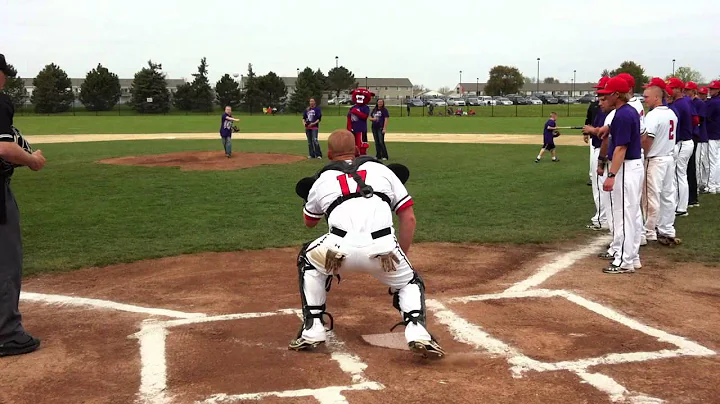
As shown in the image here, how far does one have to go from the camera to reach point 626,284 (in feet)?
22.7

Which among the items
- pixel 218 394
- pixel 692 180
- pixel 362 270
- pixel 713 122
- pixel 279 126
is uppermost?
pixel 713 122

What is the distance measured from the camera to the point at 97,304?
6.39 meters

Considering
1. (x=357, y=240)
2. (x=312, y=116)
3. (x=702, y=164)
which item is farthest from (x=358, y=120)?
(x=357, y=240)

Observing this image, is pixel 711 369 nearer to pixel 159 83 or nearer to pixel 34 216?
pixel 34 216

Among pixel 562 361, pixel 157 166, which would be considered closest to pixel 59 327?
pixel 562 361

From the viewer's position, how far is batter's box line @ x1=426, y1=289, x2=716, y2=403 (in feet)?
14.0

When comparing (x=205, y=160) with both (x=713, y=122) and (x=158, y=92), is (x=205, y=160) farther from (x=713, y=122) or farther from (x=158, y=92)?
(x=158, y=92)

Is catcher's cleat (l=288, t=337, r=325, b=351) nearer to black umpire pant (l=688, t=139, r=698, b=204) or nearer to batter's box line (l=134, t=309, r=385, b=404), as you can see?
batter's box line (l=134, t=309, r=385, b=404)

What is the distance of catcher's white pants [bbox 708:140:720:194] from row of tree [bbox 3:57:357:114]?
224ft

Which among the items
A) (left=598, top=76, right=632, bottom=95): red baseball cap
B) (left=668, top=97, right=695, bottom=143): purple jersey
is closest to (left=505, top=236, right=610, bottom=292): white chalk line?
(left=598, top=76, right=632, bottom=95): red baseball cap

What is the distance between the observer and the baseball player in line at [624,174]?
7.43 metres

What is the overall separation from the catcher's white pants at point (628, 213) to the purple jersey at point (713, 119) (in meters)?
6.62

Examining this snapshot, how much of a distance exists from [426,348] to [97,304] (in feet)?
11.7

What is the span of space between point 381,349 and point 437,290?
5.86 ft
